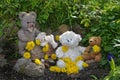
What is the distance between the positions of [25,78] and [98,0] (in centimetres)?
133

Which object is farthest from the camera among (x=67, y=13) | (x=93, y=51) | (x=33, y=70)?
(x=67, y=13)

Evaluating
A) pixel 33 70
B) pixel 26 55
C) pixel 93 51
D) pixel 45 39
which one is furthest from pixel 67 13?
pixel 33 70

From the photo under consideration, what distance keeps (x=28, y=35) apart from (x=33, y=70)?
357 mm

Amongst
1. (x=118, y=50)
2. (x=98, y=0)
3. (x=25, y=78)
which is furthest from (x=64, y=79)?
(x=98, y=0)

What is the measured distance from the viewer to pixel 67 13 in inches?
153

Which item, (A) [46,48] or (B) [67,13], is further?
(B) [67,13]

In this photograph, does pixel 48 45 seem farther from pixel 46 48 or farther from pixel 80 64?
pixel 80 64

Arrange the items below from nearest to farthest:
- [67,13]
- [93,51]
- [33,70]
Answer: [33,70]
[93,51]
[67,13]

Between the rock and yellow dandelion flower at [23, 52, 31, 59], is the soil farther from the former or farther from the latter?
yellow dandelion flower at [23, 52, 31, 59]

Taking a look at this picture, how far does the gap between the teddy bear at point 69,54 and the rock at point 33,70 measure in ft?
0.43

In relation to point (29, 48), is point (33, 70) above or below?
below

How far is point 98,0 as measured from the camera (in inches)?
162

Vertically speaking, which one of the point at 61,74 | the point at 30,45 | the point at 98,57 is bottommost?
the point at 61,74

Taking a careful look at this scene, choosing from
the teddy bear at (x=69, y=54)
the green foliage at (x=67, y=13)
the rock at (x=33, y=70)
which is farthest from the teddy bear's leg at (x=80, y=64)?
the rock at (x=33, y=70)
